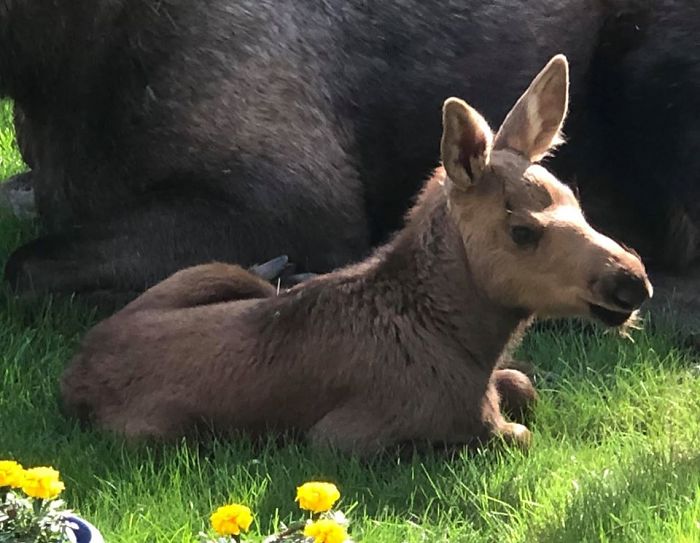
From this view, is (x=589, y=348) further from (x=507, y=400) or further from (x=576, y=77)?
(x=576, y=77)

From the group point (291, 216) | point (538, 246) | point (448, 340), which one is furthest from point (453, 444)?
point (291, 216)

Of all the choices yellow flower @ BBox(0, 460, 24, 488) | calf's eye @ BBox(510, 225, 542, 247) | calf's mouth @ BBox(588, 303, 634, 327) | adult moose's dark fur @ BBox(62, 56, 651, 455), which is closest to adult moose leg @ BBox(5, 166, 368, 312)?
adult moose's dark fur @ BBox(62, 56, 651, 455)

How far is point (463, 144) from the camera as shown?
3.79 meters

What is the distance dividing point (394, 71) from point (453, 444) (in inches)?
80.0

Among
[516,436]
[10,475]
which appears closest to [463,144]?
[516,436]

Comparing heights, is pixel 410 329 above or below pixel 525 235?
below

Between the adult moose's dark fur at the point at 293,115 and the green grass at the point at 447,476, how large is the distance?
834mm

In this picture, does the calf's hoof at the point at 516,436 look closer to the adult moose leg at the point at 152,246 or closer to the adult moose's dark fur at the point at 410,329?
the adult moose's dark fur at the point at 410,329

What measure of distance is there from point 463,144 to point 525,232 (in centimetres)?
27

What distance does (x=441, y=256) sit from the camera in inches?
155

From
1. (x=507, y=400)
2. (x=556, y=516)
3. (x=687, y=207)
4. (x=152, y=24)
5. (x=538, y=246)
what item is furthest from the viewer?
(x=687, y=207)

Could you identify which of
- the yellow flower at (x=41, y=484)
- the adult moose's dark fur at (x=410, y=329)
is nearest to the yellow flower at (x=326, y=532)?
the yellow flower at (x=41, y=484)

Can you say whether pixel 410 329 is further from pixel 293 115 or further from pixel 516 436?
pixel 293 115

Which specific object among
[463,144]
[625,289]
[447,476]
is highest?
[463,144]
